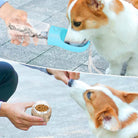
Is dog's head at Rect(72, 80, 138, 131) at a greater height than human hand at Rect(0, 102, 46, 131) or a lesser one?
greater

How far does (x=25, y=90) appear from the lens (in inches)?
44.1

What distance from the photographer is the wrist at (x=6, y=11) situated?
3.47 feet

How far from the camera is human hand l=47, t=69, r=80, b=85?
1035 mm

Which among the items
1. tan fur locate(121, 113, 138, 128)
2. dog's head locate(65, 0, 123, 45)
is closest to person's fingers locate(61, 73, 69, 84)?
dog's head locate(65, 0, 123, 45)

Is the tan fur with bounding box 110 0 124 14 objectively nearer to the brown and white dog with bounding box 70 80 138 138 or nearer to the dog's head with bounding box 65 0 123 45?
the dog's head with bounding box 65 0 123 45

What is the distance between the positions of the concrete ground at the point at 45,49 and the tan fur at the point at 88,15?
0.05 meters

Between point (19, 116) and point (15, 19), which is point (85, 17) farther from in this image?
point (19, 116)

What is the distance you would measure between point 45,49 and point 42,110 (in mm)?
201

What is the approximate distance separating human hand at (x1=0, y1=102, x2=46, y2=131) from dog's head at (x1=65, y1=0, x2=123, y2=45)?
11.0 inches

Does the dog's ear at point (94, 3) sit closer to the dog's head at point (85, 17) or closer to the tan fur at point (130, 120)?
the dog's head at point (85, 17)

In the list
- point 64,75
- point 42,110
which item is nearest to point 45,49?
point 64,75

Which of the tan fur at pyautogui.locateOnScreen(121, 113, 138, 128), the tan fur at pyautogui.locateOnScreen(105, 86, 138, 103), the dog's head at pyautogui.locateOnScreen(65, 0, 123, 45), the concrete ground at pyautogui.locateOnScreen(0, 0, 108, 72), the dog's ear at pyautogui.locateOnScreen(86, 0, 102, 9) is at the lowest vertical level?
the tan fur at pyautogui.locateOnScreen(121, 113, 138, 128)

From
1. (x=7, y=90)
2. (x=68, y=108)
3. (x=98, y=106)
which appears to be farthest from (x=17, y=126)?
(x=98, y=106)

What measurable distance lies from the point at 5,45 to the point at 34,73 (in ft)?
0.43
